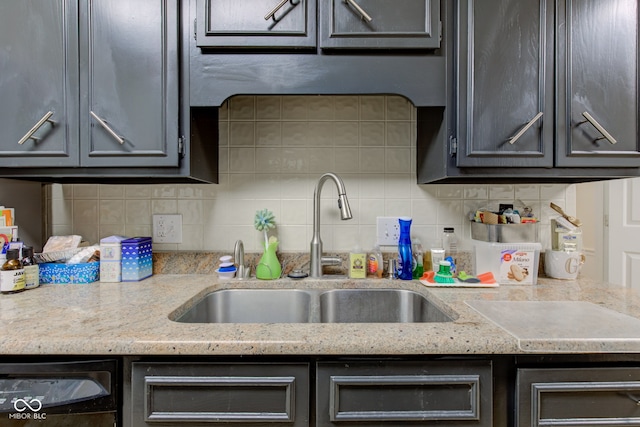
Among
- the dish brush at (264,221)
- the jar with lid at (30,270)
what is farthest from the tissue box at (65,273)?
the dish brush at (264,221)

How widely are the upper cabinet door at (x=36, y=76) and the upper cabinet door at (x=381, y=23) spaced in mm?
851

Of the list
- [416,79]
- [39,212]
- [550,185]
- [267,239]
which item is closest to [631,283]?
[550,185]

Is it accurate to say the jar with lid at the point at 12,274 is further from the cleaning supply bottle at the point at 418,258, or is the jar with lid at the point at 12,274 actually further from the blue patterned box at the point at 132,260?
the cleaning supply bottle at the point at 418,258

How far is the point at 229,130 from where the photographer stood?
1.42m

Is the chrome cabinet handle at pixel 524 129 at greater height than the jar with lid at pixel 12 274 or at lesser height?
greater

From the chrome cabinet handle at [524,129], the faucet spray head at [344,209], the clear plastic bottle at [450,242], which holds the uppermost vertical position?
the chrome cabinet handle at [524,129]

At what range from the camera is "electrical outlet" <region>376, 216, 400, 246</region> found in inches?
55.6

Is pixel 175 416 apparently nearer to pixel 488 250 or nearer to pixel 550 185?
pixel 488 250

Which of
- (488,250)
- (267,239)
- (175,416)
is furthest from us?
(267,239)

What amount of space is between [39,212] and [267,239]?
1009 millimetres

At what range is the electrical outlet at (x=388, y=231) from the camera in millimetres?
1411

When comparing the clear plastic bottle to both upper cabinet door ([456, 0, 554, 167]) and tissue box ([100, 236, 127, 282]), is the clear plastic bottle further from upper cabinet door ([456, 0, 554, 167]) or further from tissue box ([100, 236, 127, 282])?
tissue box ([100, 236, 127, 282])

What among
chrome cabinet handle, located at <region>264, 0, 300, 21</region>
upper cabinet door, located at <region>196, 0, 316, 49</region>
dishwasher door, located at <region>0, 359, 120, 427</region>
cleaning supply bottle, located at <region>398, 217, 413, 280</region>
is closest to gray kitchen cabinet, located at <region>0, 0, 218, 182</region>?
upper cabinet door, located at <region>196, 0, 316, 49</region>

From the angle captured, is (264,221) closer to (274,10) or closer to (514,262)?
(274,10)
